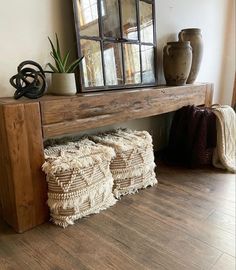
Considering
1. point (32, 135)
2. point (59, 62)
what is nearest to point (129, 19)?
point (59, 62)

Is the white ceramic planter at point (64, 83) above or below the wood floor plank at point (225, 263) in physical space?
above

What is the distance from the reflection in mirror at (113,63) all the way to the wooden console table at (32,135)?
0.25 metres

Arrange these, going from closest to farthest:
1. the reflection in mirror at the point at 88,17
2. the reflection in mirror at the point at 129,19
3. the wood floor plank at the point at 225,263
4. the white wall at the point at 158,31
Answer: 1. the wood floor plank at the point at 225,263
2. the white wall at the point at 158,31
3. the reflection in mirror at the point at 88,17
4. the reflection in mirror at the point at 129,19

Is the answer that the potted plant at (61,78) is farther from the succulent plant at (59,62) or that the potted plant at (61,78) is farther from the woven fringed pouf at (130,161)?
the woven fringed pouf at (130,161)

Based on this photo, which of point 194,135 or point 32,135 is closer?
point 32,135

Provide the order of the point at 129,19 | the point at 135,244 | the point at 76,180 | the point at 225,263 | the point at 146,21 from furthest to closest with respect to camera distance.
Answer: the point at 146,21 → the point at 129,19 → the point at 76,180 → the point at 135,244 → the point at 225,263

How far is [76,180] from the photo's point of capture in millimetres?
1277

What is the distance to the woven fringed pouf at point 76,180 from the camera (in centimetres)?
125

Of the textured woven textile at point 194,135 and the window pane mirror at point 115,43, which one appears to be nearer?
the window pane mirror at point 115,43

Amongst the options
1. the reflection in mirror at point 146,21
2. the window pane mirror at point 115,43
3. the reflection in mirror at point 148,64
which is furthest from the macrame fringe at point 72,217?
the reflection in mirror at point 146,21

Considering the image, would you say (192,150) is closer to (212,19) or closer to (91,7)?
(91,7)

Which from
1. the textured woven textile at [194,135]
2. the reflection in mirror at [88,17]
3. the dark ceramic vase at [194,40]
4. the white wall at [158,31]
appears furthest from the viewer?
the dark ceramic vase at [194,40]

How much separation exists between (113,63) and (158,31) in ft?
2.33

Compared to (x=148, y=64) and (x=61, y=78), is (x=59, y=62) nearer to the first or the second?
(x=61, y=78)
